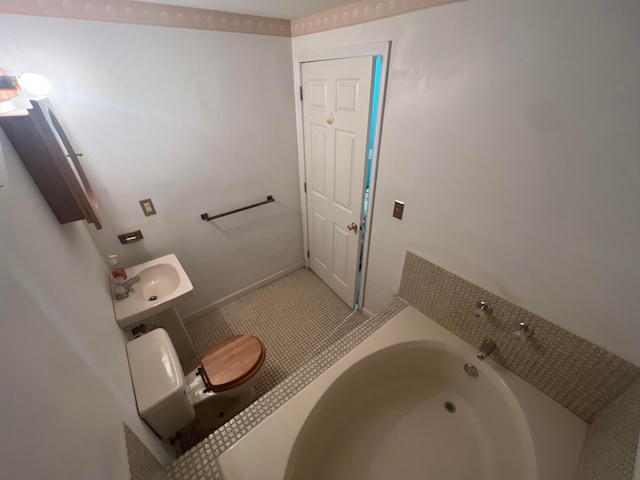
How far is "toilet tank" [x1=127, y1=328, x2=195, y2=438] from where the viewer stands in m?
1.05

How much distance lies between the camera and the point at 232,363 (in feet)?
4.66

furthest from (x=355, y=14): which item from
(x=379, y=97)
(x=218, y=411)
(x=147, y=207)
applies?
(x=218, y=411)

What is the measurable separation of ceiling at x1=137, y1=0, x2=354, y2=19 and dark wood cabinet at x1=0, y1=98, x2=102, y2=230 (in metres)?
0.85

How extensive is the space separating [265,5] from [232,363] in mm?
1901

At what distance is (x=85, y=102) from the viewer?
127cm

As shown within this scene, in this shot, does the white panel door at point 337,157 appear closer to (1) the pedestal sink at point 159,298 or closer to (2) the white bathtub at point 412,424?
(2) the white bathtub at point 412,424

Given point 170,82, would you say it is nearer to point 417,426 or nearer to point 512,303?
point 512,303

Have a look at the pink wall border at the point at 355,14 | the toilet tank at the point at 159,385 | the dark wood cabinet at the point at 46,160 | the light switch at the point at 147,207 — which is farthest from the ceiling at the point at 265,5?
the toilet tank at the point at 159,385

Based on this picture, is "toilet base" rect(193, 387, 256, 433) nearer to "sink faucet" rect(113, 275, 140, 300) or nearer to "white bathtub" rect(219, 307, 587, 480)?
"white bathtub" rect(219, 307, 587, 480)

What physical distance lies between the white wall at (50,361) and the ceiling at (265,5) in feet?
3.47

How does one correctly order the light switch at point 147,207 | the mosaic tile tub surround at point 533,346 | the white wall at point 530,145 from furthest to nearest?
the light switch at point 147,207, the mosaic tile tub surround at point 533,346, the white wall at point 530,145

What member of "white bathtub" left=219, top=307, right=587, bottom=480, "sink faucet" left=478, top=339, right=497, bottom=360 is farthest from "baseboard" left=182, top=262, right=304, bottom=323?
"sink faucet" left=478, top=339, right=497, bottom=360

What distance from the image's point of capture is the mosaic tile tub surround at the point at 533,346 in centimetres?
99

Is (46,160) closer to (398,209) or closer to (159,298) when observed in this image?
(159,298)
